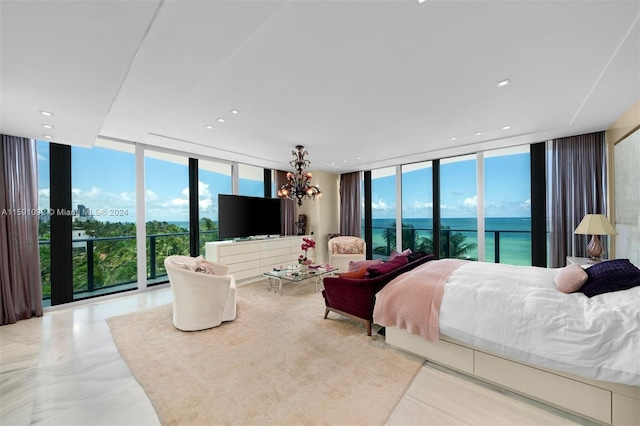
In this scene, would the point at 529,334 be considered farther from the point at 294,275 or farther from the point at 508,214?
the point at 508,214

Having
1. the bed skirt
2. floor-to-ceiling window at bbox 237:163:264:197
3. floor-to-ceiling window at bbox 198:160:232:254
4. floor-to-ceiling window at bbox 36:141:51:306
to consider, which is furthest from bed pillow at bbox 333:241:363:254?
floor-to-ceiling window at bbox 36:141:51:306

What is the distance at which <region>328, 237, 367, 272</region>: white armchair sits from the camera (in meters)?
6.00

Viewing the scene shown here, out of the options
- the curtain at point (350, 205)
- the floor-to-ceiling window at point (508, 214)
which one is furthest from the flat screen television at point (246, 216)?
the floor-to-ceiling window at point (508, 214)

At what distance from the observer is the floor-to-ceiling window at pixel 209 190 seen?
5.44 m

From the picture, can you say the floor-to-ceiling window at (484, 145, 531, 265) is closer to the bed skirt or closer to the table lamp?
the table lamp

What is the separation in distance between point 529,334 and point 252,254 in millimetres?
4836

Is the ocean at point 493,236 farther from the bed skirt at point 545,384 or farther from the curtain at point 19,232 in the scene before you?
the bed skirt at point 545,384

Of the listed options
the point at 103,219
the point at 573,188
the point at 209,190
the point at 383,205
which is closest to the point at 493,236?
the point at 573,188

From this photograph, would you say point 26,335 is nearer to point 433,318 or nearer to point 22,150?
point 22,150

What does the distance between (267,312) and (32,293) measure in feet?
11.0

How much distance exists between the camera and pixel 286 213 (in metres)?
6.93

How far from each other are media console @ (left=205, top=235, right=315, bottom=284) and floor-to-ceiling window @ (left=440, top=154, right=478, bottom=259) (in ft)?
12.2

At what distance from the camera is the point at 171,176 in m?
5.32

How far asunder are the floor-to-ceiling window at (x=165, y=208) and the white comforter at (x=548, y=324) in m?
5.14
